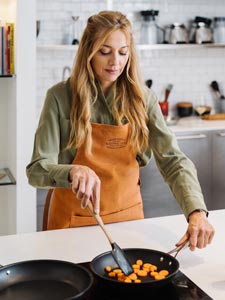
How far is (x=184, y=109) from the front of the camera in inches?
202

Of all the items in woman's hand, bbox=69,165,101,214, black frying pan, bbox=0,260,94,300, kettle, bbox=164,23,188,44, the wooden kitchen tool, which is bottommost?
black frying pan, bbox=0,260,94,300

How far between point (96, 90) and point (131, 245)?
26.6 inches

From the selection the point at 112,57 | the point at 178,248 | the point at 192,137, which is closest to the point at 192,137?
the point at 192,137

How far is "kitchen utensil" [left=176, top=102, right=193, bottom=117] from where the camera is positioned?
16.8ft

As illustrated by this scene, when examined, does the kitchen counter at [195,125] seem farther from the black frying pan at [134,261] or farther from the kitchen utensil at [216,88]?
the black frying pan at [134,261]

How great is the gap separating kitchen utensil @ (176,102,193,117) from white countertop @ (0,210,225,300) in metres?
2.78

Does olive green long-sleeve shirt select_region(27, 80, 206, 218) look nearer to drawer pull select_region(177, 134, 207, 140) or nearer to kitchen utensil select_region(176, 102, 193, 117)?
drawer pull select_region(177, 134, 207, 140)

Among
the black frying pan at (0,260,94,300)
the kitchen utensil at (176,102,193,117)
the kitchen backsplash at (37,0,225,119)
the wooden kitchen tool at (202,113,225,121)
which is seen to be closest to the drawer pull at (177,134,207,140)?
the wooden kitchen tool at (202,113,225,121)

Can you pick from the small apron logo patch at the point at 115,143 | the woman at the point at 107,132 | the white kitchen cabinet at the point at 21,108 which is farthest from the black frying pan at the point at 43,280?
the white kitchen cabinet at the point at 21,108

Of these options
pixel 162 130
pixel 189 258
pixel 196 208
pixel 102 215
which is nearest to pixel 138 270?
pixel 189 258

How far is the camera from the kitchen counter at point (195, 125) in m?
4.55

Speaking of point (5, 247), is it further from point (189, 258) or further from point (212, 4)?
point (212, 4)

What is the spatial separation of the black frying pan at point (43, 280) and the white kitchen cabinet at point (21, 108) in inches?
70.1

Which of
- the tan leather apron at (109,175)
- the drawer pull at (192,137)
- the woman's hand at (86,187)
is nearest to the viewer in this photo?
the woman's hand at (86,187)
